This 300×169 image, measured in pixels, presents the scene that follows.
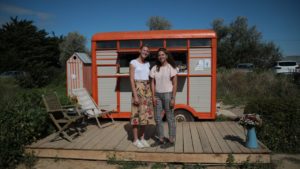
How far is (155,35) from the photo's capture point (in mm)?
6102

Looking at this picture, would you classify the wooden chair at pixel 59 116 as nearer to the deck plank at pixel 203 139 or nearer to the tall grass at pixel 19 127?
the tall grass at pixel 19 127

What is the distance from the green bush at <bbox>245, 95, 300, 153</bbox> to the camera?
4.81 metres

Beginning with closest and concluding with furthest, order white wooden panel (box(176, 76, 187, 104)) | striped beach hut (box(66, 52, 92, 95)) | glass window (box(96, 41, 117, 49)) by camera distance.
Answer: white wooden panel (box(176, 76, 187, 104)), glass window (box(96, 41, 117, 49)), striped beach hut (box(66, 52, 92, 95))

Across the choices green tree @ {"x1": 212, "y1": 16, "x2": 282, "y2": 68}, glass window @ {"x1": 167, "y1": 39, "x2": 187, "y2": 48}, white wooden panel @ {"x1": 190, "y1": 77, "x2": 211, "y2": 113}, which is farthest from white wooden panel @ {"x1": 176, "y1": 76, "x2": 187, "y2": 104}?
green tree @ {"x1": 212, "y1": 16, "x2": 282, "y2": 68}

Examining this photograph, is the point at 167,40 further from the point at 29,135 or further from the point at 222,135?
the point at 29,135

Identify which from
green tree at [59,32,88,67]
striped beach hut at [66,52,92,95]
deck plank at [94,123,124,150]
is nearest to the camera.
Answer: deck plank at [94,123,124,150]

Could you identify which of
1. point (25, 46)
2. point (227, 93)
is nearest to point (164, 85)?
point (227, 93)

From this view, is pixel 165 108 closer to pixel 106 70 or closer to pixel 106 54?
pixel 106 70

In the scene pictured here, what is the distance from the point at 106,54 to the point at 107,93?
0.99 metres

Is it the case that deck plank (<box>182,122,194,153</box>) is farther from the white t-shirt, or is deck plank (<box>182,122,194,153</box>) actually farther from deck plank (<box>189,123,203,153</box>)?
the white t-shirt

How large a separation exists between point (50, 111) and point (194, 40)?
3565 millimetres

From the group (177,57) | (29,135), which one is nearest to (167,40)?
A: (177,57)

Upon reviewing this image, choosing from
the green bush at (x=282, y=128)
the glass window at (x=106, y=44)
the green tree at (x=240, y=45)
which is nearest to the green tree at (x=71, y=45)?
the green tree at (x=240, y=45)

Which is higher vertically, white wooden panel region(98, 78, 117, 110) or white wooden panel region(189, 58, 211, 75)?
white wooden panel region(189, 58, 211, 75)
